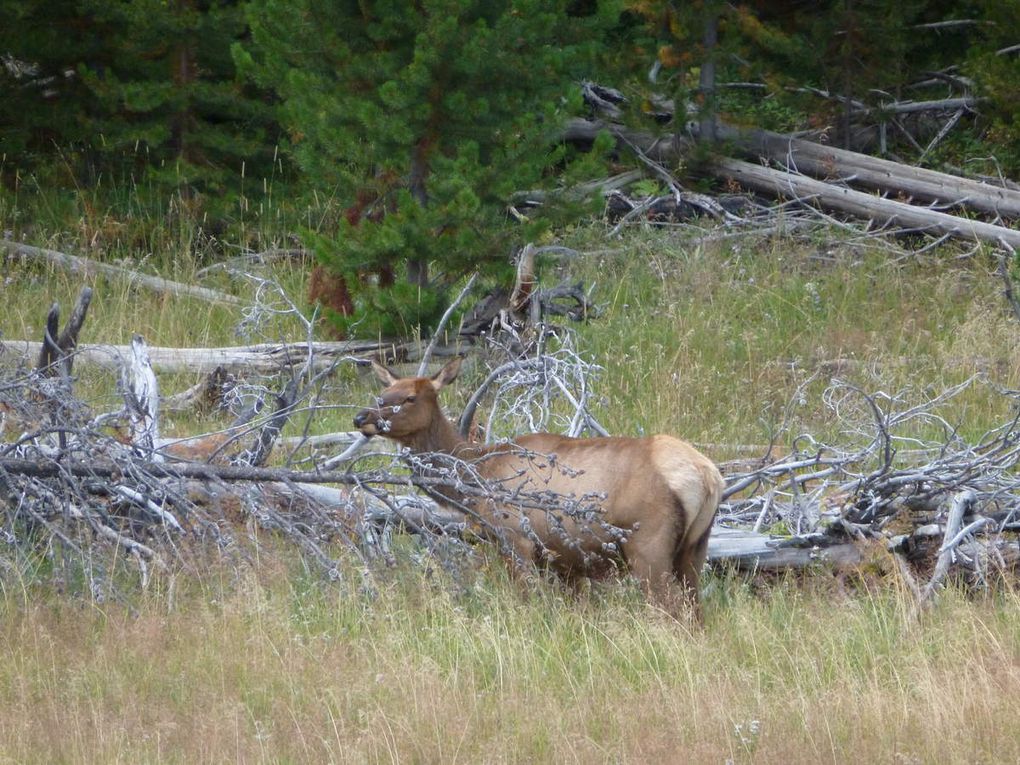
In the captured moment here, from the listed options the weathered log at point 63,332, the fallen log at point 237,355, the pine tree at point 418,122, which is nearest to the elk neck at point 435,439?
the weathered log at point 63,332

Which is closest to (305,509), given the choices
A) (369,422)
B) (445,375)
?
(369,422)

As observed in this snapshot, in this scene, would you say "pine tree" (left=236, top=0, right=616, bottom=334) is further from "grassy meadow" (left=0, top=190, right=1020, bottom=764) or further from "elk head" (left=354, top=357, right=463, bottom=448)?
"grassy meadow" (left=0, top=190, right=1020, bottom=764)

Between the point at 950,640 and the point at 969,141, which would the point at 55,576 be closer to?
the point at 950,640

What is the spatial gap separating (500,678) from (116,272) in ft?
26.3

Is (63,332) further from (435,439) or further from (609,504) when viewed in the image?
(609,504)

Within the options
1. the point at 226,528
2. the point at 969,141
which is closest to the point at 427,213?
the point at 226,528

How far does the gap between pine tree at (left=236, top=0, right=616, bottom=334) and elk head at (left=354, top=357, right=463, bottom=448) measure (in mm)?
2886

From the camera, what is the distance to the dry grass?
15.1 feet

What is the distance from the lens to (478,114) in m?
10.1

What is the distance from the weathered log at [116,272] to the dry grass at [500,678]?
6057 mm

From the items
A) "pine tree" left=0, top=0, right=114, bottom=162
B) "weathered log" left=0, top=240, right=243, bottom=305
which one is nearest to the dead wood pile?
"weathered log" left=0, top=240, right=243, bottom=305

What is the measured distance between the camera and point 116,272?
12141mm

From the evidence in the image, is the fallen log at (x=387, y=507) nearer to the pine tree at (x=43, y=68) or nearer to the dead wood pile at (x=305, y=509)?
the dead wood pile at (x=305, y=509)

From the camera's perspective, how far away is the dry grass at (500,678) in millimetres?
4590
